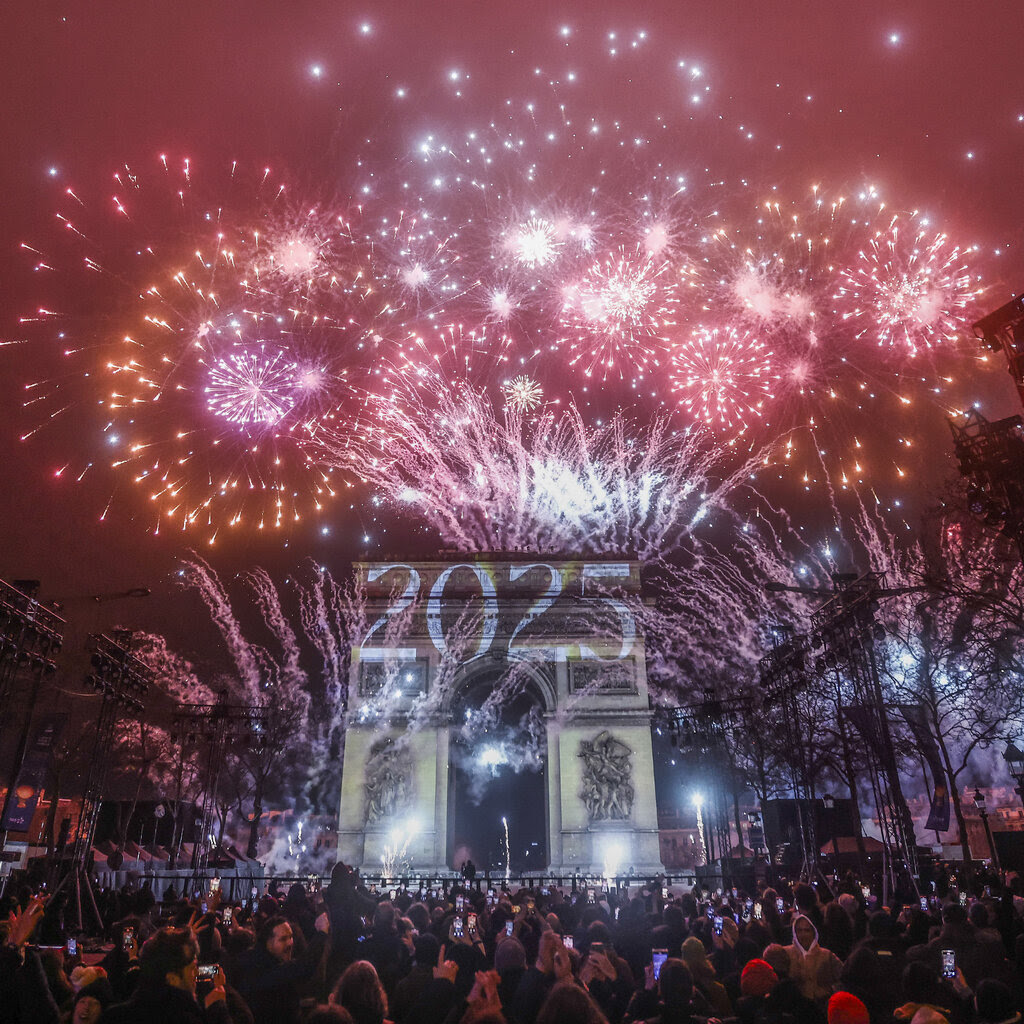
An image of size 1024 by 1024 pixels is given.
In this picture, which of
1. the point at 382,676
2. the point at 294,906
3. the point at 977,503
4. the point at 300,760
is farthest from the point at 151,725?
the point at 977,503

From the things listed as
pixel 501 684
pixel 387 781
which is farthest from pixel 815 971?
pixel 501 684

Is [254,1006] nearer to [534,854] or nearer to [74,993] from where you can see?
[74,993]

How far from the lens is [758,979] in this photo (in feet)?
17.0

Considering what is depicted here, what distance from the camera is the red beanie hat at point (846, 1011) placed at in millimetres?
3984

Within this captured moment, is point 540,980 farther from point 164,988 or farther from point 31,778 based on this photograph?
point 31,778

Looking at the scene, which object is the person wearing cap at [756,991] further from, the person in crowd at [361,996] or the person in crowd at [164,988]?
the person in crowd at [164,988]

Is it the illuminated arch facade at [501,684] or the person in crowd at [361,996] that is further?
the illuminated arch facade at [501,684]

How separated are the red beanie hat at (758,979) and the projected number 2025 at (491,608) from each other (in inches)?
1069

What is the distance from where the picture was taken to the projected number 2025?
32312mm

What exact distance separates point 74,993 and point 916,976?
5.19 m

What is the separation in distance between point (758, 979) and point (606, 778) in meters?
26.0

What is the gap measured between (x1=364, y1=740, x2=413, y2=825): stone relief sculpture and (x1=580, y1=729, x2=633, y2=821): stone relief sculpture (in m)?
6.99

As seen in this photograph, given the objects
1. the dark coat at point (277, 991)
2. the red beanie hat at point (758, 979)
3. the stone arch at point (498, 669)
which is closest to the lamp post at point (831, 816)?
the stone arch at point (498, 669)

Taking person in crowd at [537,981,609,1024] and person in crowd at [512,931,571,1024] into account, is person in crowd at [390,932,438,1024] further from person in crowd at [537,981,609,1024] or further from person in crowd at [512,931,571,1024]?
person in crowd at [537,981,609,1024]
